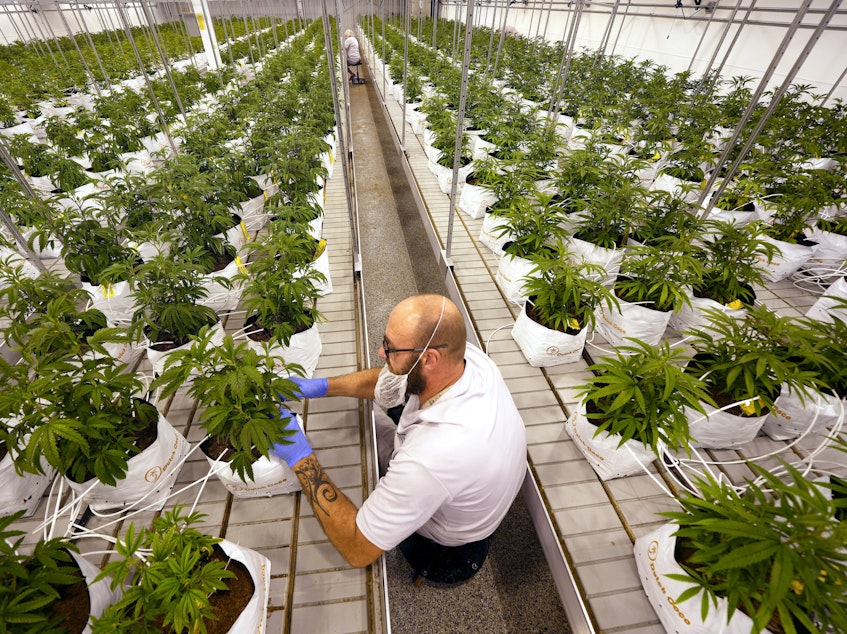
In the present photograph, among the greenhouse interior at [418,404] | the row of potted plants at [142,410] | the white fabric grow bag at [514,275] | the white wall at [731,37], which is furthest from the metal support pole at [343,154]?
the white wall at [731,37]

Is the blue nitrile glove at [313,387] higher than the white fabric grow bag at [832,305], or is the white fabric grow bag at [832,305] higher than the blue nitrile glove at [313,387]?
the white fabric grow bag at [832,305]

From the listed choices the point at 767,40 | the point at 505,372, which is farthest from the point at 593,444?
the point at 767,40

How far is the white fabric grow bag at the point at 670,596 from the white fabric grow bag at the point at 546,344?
1.07 meters

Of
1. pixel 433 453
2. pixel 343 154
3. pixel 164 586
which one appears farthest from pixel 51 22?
pixel 433 453

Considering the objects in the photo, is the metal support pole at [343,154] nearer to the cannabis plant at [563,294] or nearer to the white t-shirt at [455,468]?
the cannabis plant at [563,294]

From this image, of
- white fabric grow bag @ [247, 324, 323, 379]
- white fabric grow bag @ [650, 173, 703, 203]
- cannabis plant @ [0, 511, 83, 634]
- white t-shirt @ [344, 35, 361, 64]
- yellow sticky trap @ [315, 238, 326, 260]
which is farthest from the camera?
white t-shirt @ [344, 35, 361, 64]

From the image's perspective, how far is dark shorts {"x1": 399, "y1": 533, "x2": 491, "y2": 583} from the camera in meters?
1.79

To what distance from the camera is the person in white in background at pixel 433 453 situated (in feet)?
4.33

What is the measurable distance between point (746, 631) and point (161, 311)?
105 inches

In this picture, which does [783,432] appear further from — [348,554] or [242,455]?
[242,455]

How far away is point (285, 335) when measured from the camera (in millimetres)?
1938

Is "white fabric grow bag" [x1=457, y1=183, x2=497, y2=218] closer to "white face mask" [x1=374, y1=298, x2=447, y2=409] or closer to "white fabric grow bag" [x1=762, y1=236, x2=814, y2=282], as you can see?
"white fabric grow bag" [x1=762, y1=236, x2=814, y2=282]

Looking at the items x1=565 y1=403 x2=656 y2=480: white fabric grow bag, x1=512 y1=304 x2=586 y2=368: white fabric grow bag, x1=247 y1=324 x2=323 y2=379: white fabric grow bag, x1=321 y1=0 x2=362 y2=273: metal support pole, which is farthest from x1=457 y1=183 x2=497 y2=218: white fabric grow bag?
x1=565 y1=403 x2=656 y2=480: white fabric grow bag

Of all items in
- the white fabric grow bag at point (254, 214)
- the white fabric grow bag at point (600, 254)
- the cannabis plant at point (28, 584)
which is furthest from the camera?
the white fabric grow bag at point (254, 214)
